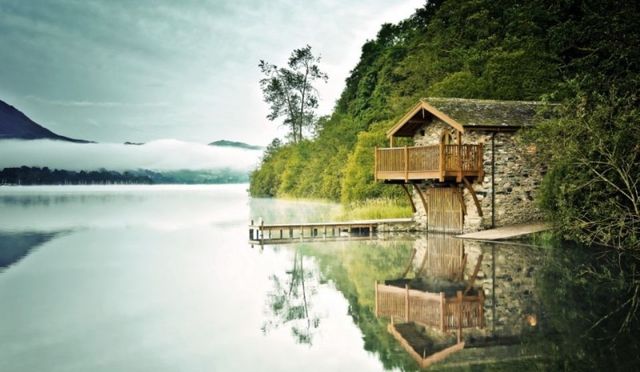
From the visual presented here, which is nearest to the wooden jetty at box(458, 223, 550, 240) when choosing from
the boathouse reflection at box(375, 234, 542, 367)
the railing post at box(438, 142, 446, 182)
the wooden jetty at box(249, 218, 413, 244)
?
the railing post at box(438, 142, 446, 182)

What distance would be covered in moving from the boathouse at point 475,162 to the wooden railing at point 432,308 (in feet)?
34.4

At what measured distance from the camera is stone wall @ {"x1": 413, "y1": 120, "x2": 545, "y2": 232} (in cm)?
2381

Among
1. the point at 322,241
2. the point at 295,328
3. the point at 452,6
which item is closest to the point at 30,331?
the point at 295,328

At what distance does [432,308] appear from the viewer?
11.8 meters

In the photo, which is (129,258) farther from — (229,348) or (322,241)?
(229,348)

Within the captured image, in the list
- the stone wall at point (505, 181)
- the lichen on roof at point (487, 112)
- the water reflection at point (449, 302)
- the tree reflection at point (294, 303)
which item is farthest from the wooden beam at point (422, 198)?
the tree reflection at point (294, 303)

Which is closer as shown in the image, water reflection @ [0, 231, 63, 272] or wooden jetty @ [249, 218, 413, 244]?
water reflection @ [0, 231, 63, 272]

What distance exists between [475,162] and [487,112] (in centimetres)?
230

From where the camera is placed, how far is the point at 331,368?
8727mm

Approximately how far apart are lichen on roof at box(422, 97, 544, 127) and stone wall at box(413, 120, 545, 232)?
500 mm

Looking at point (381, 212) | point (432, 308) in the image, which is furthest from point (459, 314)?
point (381, 212)

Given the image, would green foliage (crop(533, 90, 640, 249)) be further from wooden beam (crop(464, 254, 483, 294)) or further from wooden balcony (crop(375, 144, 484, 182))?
wooden beam (crop(464, 254, 483, 294))

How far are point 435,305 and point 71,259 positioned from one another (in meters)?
14.6

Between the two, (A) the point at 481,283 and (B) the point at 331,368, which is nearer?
(B) the point at 331,368
